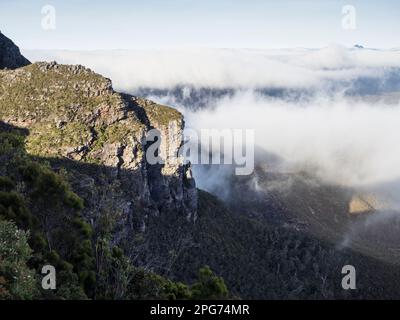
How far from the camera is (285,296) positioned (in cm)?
11669

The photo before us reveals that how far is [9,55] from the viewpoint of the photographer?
409 feet

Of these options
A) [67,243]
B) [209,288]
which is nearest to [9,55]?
[67,243]

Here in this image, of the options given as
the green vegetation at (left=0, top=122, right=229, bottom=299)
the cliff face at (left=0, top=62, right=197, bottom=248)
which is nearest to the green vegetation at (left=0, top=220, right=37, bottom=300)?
the green vegetation at (left=0, top=122, right=229, bottom=299)

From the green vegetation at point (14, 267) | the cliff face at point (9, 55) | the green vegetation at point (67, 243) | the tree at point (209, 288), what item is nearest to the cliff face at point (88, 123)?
the cliff face at point (9, 55)

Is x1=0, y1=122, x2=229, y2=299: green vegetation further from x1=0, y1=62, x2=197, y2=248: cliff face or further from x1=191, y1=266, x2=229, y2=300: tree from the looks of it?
x1=0, y1=62, x2=197, y2=248: cliff face

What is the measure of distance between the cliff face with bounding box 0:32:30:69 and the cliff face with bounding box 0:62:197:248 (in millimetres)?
21963

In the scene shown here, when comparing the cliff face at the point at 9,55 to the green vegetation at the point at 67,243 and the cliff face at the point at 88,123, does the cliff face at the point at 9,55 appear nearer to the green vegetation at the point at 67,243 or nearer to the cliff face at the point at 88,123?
the cliff face at the point at 88,123

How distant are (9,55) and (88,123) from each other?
38.9 m

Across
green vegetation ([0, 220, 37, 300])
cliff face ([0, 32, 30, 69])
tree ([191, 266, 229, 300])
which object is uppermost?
cliff face ([0, 32, 30, 69])

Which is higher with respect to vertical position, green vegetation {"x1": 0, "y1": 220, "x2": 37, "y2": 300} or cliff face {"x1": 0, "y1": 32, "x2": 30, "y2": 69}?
cliff face {"x1": 0, "y1": 32, "x2": 30, "y2": 69}

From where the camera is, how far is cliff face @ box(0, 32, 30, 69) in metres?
122
